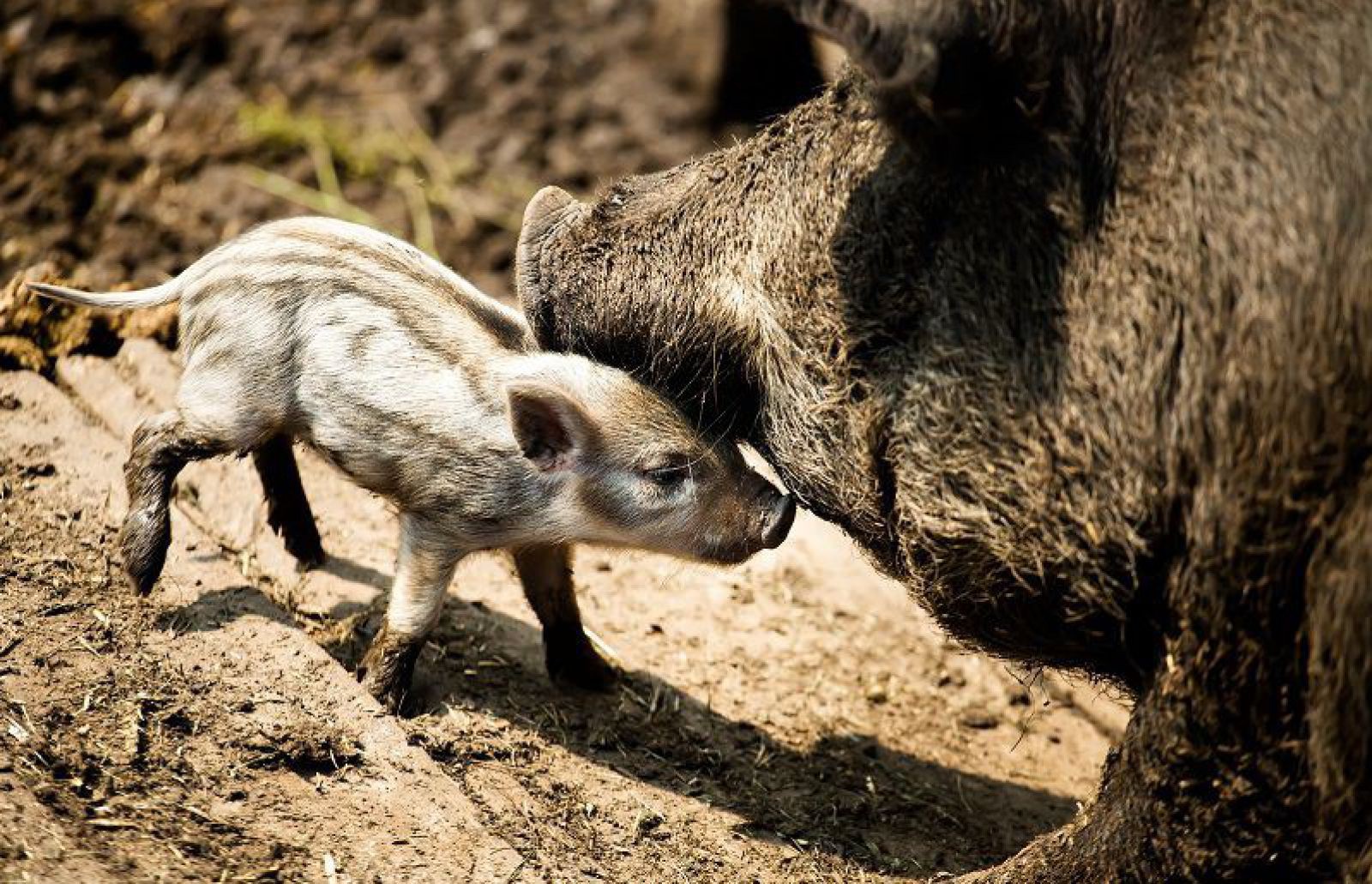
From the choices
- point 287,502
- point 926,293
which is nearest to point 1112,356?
point 926,293

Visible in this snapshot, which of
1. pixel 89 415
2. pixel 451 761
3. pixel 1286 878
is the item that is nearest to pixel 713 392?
pixel 451 761

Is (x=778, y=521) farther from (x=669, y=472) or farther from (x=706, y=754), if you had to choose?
(x=706, y=754)

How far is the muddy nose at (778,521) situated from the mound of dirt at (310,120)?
10.8 feet

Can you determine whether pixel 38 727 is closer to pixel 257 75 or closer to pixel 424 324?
pixel 424 324

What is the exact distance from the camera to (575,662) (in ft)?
14.9

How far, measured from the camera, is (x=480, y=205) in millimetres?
7832

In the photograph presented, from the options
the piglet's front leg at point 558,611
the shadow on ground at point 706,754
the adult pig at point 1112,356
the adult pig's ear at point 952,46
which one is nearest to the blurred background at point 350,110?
the shadow on ground at point 706,754

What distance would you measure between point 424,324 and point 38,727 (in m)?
1.31

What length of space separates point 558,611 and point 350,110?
15.0 ft

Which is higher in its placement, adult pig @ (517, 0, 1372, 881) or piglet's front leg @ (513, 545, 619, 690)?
adult pig @ (517, 0, 1372, 881)

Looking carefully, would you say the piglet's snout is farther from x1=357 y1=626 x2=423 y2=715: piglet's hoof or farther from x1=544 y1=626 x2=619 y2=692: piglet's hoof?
x1=357 y1=626 x2=423 y2=715: piglet's hoof

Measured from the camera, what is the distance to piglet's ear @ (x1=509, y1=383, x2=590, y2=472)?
393 cm

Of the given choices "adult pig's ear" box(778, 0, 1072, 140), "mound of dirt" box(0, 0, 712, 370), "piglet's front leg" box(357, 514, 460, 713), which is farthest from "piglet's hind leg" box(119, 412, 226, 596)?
"mound of dirt" box(0, 0, 712, 370)

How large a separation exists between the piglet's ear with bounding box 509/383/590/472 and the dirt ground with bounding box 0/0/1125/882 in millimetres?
561
